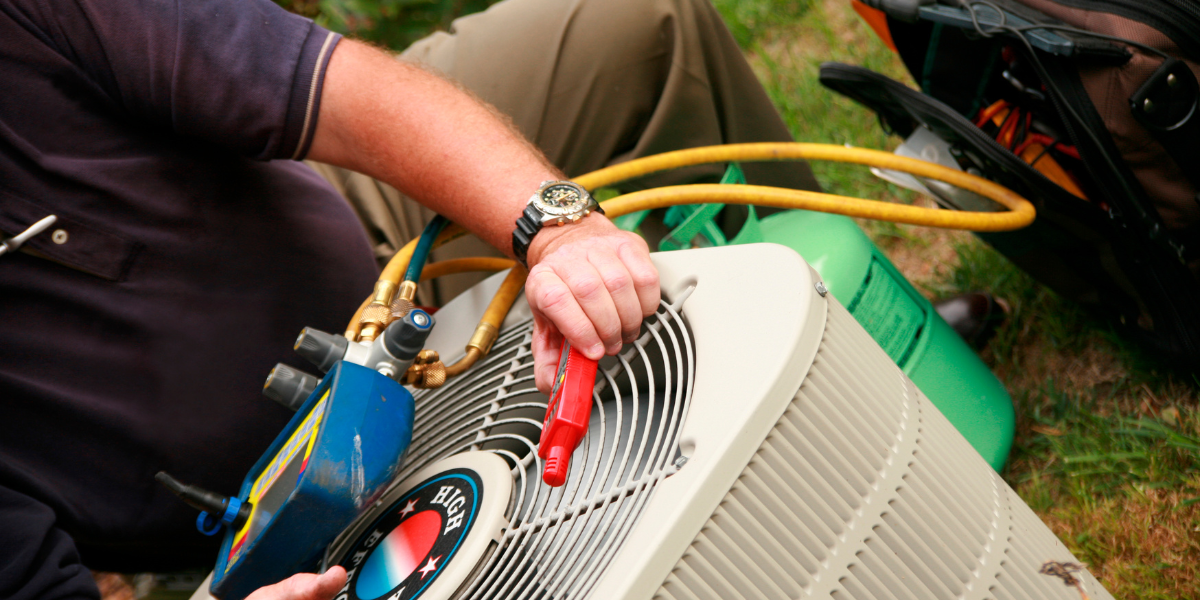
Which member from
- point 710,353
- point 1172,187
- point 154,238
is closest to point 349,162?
point 154,238

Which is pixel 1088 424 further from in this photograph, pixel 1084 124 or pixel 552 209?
pixel 552 209

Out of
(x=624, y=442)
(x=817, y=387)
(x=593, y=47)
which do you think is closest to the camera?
(x=817, y=387)

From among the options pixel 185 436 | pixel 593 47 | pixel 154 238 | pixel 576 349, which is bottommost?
pixel 185 436

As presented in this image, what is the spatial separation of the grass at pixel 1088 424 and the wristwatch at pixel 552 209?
0.82m

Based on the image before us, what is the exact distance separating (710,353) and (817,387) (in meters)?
0.09

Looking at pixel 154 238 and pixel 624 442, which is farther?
pixel 154 238

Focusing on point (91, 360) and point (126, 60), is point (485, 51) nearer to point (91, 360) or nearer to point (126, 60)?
point (126, 60)

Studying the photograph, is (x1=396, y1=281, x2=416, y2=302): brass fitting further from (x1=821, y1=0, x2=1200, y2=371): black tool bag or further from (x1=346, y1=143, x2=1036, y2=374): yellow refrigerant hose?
(x1=821, y1=0, x2=1200, y2=371): black tool bag

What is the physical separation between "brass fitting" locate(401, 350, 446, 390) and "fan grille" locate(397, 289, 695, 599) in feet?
0.12

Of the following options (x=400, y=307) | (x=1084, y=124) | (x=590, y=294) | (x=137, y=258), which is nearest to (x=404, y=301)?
(x=400, y=307)

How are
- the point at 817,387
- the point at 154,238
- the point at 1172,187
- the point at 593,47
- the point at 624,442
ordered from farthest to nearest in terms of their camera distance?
the point at 593,47, the point at 154,238, the point at 1172,187, the point at 624,442, the point at 817,387

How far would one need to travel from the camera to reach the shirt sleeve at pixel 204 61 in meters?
0.92

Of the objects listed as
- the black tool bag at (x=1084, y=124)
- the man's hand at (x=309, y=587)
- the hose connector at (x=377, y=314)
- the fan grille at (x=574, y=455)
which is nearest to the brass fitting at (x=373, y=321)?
the hose connector at (x=377, y=314)

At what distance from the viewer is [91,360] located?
3.02 feet
